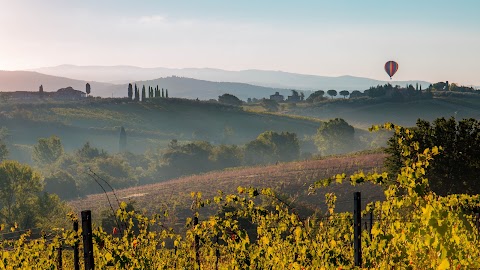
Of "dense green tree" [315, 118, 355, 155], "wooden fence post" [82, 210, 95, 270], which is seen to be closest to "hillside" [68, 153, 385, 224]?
"wooden fence post" [82, 210, 95, 270]

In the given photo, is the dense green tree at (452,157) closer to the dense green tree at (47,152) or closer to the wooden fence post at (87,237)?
the wooden fence post at (87,237)

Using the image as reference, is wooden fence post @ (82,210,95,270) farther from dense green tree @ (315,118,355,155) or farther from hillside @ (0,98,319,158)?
hillside @ (0,98,319,158)

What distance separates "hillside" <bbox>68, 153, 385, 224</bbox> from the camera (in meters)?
62.0

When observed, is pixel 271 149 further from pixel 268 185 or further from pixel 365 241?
pixel 365 241

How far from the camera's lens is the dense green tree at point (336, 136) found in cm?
14925

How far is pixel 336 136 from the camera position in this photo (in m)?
150

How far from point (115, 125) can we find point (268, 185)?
375 feet

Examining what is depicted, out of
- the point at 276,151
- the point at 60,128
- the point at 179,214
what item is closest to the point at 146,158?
the point at 276,151

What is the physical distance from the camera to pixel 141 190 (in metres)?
86.2

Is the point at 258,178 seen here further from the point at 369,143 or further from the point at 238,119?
the point at 238,119

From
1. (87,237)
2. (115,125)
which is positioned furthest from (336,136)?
(87,237)

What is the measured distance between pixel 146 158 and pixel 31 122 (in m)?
47.3

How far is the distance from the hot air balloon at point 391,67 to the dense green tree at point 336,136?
18.3 m

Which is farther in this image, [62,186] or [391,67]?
[391,67]
